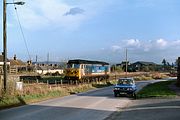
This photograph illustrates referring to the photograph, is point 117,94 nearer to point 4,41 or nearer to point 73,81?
point 4,41

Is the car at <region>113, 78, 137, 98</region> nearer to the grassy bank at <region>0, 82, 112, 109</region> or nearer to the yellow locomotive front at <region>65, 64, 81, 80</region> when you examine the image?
the grassy bank at <region>0, 82, 112, 109</region>

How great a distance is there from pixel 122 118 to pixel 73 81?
39.9m

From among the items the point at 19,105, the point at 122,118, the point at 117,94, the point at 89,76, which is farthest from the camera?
the point at 89,76

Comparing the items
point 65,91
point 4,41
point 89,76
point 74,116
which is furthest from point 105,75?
point 74,116

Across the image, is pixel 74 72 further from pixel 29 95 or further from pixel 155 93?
pixel 29 95

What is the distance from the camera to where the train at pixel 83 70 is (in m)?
61.1

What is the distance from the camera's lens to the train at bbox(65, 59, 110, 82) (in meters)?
61.1

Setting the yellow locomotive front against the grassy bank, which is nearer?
the grassy bank

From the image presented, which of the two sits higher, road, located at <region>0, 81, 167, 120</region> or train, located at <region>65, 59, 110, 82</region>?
train, located at <region>65, 59, 110, 82</region>

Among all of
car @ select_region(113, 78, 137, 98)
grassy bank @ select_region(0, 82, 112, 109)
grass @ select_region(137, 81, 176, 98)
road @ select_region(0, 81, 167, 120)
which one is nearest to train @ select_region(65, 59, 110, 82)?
grassy bank @ select_region(0, 82, 112, 109)

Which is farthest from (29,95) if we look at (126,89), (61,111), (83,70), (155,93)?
(83,70)

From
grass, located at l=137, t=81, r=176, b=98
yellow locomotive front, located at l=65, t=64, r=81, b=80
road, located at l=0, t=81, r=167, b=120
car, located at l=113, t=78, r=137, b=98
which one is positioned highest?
yellow locomotive front, located at l=65, t=64, r=81, b=80

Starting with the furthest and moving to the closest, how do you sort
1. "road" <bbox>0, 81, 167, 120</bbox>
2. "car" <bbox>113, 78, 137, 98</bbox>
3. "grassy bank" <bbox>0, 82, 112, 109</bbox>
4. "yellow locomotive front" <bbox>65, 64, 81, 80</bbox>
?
"yellow locomotive front" <bbox>65, 64, 81, 80</bbox> < "car" <bbox>113, 78, 137, 98</bbox> < "grassy bank" <bbox>0, 82, 112, 109</bbox> < "road" <bbox>0, 81, 167, 120</bbox>

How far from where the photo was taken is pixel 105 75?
82062 millimetres
